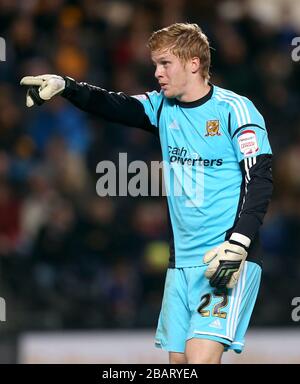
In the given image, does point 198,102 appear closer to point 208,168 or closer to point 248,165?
point 208,168

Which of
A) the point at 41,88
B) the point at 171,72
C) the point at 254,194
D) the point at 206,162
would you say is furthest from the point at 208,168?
the point at 41,88

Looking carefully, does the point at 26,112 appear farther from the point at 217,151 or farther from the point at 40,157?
the point at 217,151

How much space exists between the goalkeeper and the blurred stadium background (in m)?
3.43

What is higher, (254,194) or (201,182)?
(201,182)

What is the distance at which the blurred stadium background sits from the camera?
381 inches

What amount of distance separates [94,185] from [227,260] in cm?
553

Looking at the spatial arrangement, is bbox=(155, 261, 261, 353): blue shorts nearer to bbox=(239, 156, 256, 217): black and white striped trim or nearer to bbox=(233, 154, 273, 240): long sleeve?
bbox=(233, 154, 273, 240): long sleeve

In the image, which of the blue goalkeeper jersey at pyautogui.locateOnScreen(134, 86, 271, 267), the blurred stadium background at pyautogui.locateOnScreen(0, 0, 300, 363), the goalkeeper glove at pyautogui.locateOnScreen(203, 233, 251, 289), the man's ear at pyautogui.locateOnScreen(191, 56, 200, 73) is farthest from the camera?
the blurred stadium background at pyautogui.locateOnScreen(0, 0, 300, 363)

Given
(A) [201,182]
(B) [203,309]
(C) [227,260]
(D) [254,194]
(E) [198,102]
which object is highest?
(E) [198,102]

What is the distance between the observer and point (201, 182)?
242 inches

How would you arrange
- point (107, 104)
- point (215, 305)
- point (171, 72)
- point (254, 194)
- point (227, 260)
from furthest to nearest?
point (107, 104)
point (171, 72)
point (215, 305)
point (254, 194)
point (227, 260)

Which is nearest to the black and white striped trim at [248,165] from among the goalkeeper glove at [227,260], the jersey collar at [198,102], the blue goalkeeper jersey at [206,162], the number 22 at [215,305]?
the blue goalkeeper jersey at [206,162]

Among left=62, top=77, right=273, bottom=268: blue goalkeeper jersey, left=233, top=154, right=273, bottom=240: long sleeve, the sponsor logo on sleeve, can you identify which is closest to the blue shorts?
left=62, top=77, right=273, bottom=268: blue goalkeeper jersey

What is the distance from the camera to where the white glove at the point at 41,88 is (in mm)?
6016
